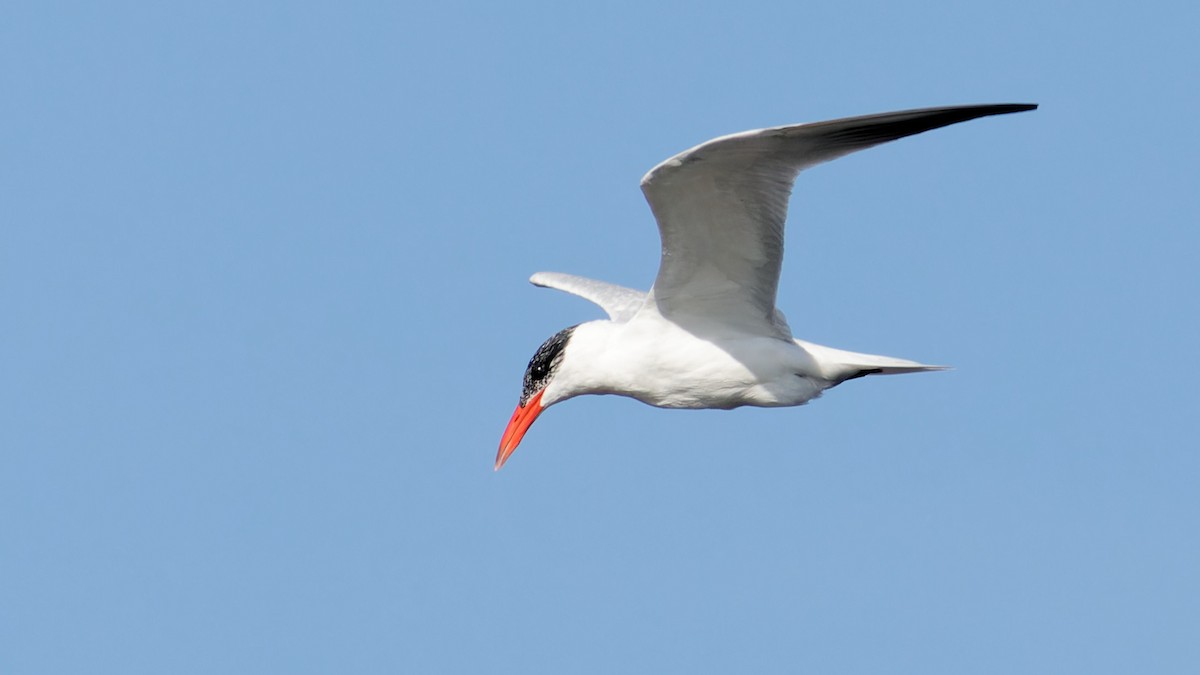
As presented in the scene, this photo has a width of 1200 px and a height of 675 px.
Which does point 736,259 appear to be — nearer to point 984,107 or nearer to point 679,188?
point 679,188

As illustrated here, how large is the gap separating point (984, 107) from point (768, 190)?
1.35 meters

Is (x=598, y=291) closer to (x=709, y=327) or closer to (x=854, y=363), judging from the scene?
(x=709, y=327)

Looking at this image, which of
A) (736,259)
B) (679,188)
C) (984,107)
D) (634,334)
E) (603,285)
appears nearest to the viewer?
(984,107)

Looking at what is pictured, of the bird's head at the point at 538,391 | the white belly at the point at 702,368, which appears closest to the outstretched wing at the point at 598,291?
the bird's head at the point at 538,391

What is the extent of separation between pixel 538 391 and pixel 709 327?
1.31 m

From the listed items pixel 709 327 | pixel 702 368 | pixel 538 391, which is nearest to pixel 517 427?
pixel 538 391

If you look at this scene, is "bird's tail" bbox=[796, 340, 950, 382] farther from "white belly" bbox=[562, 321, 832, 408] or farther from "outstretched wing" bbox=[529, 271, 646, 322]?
"outstretched wing" bbox=[529, 271, 646, 322]

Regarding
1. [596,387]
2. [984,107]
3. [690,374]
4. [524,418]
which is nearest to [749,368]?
[690,374]

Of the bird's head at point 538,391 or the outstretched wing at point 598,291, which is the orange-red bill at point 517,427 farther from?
the outstretched wing at point 598,291

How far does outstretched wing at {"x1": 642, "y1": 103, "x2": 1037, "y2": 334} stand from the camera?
26.2 feet

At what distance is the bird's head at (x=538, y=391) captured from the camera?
33.4 ft

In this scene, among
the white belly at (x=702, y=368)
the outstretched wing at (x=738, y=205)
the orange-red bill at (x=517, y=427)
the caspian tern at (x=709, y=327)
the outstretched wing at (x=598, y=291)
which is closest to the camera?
the outstretched wing at (x=738, y=205)

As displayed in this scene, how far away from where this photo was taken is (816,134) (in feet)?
26.5

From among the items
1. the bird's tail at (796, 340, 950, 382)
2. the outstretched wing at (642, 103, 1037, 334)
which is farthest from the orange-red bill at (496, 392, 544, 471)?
A: the bird's tail at (796, 340, 950, 382)
